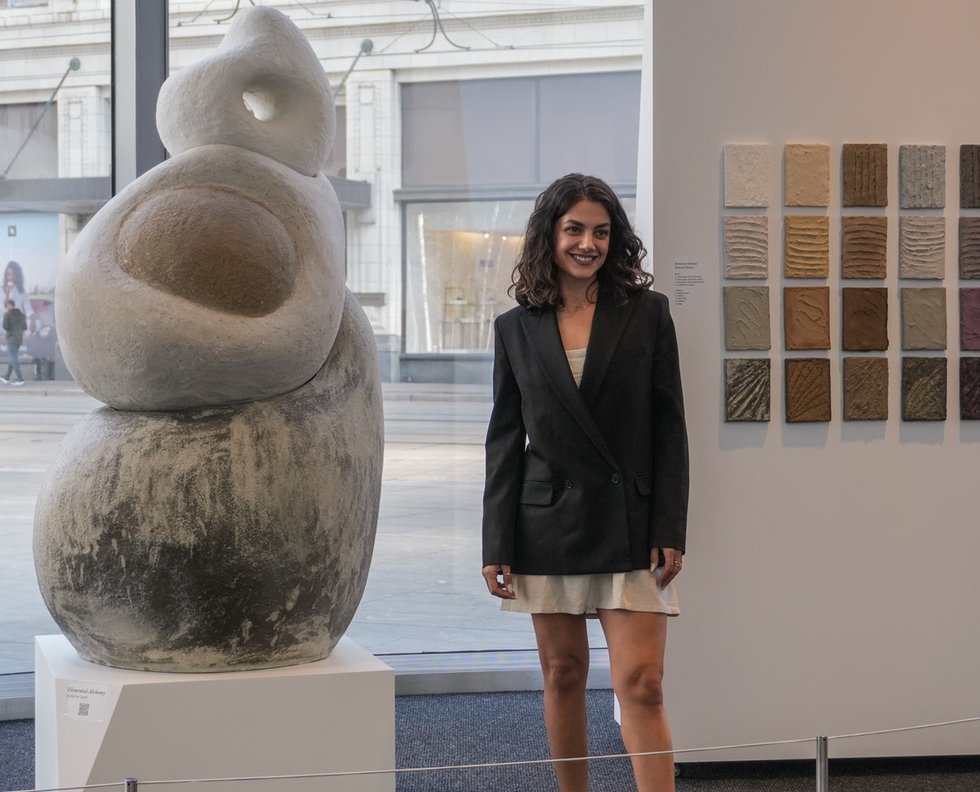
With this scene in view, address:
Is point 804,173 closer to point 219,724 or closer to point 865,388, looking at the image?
point 865,388

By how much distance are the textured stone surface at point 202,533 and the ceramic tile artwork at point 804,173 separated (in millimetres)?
1876

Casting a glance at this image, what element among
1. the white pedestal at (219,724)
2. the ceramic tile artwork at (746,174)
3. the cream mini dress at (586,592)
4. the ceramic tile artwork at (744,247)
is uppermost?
the ceramic tile artwork at (746,174)

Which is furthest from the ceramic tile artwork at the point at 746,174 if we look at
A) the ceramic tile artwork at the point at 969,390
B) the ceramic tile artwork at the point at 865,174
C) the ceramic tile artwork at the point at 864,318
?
the ceramic tile artwork at the point at 969,390

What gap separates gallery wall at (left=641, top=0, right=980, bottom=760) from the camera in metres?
4.38

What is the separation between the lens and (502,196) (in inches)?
225

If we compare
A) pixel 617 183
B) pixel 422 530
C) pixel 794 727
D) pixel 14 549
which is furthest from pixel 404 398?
pixel 794 727

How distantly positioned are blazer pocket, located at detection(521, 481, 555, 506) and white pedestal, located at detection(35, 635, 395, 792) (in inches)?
22.4

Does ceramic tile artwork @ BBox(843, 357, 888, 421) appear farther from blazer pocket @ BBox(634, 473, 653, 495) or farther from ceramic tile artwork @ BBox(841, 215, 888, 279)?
blazer pocket @ BBox(634, 473, 653, 495)

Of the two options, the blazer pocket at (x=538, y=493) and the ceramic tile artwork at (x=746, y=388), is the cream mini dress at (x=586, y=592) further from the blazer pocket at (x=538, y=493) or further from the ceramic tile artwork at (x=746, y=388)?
the ceramic tile artwork at (x=746, y=388)

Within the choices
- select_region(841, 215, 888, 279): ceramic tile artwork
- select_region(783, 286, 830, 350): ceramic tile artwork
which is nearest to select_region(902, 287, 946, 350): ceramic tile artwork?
select_region(841, 215, 888, 279): ceramic tile artwork

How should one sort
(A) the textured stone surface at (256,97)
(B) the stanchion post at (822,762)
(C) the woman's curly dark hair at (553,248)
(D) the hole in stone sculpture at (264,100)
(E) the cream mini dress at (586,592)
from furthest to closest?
(D) the hole in stone sculpture at (264,100) → (A) the textured stone surface at (256,97) → (C) the woman's curly dark hair at (553,248) → (E) the cream mini dress at (586,592) → (B) the stanchion post at (822,762)

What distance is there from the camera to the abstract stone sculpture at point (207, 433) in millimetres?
3182

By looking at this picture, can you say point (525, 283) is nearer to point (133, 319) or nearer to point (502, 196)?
point (133, 319)

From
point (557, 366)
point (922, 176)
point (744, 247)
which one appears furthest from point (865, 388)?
point (557, 366)
